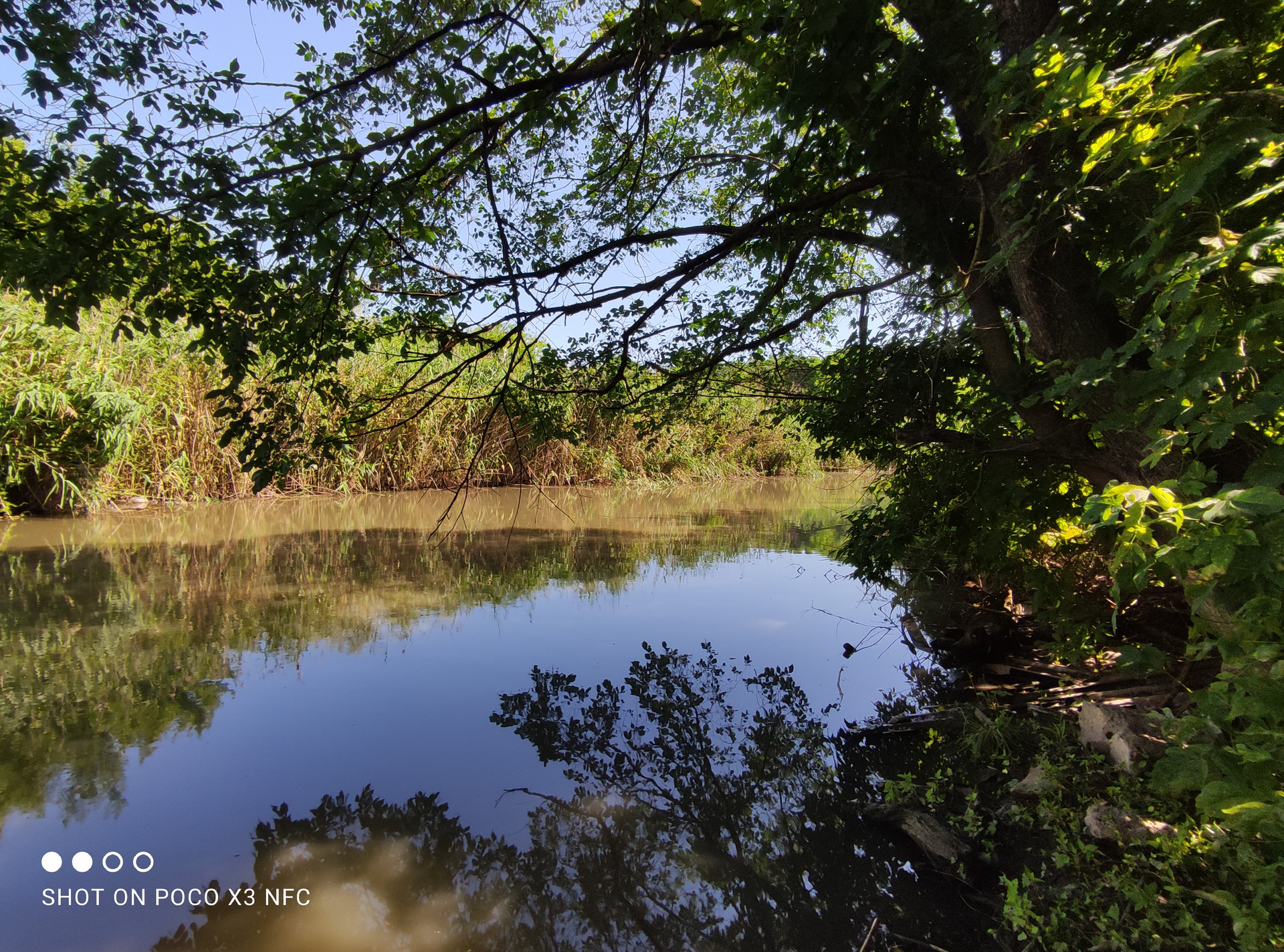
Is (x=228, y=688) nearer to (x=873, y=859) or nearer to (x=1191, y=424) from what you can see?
(x=873, y=859)

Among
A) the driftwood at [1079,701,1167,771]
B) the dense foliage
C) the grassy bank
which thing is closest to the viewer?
the dense foliage

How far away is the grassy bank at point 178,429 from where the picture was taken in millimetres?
7293

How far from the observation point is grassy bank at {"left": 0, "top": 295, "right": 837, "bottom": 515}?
729 centimetres

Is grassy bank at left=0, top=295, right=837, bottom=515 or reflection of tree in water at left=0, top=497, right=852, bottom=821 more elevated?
grassy bank at left=0, top=295, right=837, bottom=515

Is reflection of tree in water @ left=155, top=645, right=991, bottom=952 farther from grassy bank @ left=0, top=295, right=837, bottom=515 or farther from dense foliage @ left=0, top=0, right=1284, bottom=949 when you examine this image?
grassy bank @ left=0, top=295, right=837, bottom=515

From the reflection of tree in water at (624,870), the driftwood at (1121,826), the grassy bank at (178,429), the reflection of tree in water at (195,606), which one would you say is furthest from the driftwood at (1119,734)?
the reflection of tree in water at (195,606)

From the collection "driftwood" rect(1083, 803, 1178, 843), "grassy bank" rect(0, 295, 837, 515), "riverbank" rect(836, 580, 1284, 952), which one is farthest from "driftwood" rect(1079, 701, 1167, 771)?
"grassy bank" rect(0, 295, 837, 515)

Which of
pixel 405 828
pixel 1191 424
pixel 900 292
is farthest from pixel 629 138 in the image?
pixel 405 828

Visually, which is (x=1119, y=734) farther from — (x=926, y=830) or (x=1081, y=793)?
(x=926, y=830)

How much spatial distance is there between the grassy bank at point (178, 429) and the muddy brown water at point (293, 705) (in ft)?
2.94

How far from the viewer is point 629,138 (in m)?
3.92

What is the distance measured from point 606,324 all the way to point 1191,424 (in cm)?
307

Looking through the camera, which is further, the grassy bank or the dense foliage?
the grassy bank

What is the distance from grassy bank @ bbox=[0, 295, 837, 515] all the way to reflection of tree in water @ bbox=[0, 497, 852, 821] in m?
1.05
